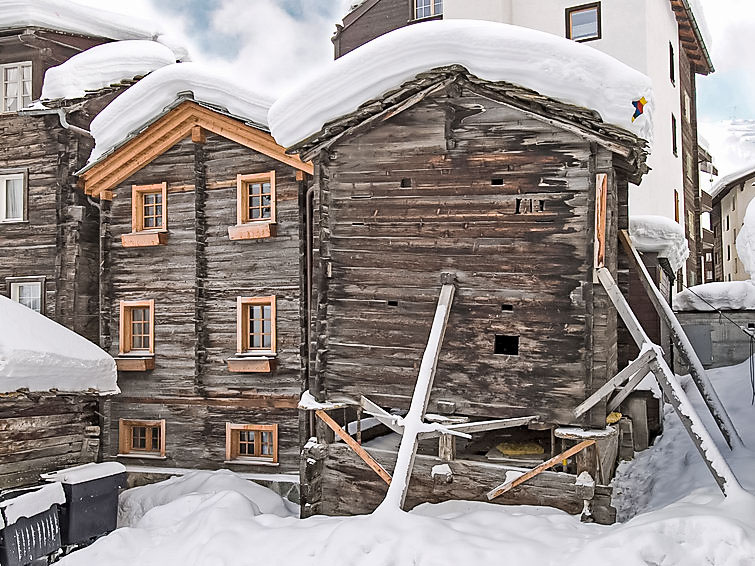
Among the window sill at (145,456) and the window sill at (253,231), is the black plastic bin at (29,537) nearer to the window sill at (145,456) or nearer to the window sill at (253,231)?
the window sill at (145,456)

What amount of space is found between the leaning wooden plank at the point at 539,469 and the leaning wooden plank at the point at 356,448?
1540 millimetres

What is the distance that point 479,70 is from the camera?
32.3 feet

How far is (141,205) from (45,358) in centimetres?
432

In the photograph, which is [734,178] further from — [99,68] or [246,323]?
[99,68]

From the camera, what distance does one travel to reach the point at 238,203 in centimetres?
1470

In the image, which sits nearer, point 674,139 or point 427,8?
point 427,8

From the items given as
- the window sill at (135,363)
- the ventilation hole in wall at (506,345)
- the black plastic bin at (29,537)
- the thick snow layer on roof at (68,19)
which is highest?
the thick snow layer on roof at (68,19)

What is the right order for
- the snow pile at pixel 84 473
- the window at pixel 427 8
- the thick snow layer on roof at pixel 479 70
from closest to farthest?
the thick snow layer on roof at pixel 479 70, the snow pile at pixel 84 473, the window at pixel 427 8

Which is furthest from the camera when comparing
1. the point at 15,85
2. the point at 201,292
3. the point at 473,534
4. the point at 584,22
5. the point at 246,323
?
the point at 584,22

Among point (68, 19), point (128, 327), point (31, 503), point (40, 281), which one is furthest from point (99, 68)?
point (31, 503)

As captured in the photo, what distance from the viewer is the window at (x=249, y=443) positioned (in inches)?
578

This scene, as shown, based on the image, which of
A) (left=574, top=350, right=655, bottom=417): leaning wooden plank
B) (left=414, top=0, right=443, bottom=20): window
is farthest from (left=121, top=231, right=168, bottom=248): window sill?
(left=414, top=0, right=443, bottom=20): window

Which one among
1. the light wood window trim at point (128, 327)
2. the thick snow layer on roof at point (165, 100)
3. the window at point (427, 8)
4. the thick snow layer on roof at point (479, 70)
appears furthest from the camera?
the window at point (427, 8)

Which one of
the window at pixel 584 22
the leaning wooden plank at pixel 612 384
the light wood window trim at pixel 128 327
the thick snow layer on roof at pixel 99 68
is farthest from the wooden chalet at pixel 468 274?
the window at pixel 584 22
